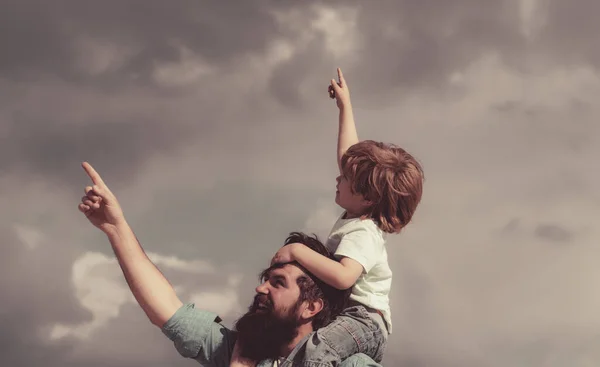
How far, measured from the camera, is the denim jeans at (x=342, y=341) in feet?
32.4

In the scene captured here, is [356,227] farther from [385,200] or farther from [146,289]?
[146,289]

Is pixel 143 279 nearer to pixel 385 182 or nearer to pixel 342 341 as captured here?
pixel 342 341

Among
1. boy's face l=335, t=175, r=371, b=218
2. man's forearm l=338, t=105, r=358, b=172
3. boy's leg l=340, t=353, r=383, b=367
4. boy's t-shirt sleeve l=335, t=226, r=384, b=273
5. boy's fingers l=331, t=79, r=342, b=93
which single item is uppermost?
boy's fingers l=331, t=79, r=342, b=93

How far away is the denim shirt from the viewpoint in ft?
34.8

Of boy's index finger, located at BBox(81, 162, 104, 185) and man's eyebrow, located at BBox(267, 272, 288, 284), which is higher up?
boy's index finger, located at BBox(81, 162, 104, 185)

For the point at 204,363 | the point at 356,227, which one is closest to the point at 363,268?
the point at 356,227

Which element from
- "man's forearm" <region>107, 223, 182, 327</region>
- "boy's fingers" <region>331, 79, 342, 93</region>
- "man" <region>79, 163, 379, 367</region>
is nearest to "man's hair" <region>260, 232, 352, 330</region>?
"man" <region>79, 163, 379, 367</region>

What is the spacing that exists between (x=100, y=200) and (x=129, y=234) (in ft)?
1.55

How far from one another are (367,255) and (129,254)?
253cm

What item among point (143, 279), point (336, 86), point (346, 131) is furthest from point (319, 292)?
point (336, 86)

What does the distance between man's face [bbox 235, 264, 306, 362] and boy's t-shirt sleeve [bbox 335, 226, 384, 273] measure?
0.55 meters

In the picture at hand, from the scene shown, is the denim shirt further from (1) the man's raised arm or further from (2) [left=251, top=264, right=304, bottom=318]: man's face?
(2) [left=251, top=264, right=304, bottom=318]: man's face

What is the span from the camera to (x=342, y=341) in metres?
9.98

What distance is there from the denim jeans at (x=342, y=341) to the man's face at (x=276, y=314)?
261 mm
